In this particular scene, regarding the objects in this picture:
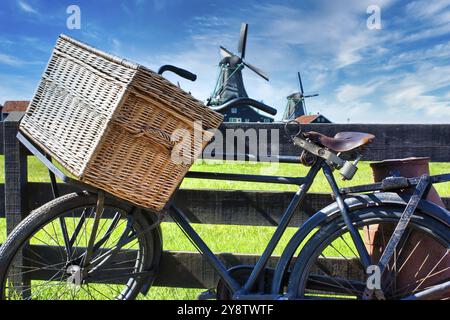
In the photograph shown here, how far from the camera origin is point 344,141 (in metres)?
1.90

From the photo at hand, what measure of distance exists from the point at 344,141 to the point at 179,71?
989 millimetres

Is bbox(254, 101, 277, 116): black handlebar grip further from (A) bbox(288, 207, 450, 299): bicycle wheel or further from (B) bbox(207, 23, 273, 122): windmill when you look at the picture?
(B) bbox(207, 23, 273, 122): windmill

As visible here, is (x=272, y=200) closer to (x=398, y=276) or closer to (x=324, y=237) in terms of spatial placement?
(x=324, y=237)

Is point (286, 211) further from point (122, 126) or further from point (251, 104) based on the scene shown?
point (122, 126)

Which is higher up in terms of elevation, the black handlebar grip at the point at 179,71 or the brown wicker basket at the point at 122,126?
the black handlebar grip at the point at 179,71

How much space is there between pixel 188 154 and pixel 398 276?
1347mm

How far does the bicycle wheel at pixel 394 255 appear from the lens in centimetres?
182

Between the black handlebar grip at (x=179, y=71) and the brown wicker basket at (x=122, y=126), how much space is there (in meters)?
0.38

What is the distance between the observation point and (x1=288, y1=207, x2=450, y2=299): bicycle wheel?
71.6 inches

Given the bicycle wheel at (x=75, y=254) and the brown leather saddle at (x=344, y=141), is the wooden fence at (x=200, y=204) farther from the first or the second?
the brown leather saddle at (x=344, y=141)

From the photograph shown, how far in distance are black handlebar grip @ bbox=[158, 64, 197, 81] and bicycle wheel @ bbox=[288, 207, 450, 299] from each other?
1.10 m

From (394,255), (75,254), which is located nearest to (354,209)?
(394,255)

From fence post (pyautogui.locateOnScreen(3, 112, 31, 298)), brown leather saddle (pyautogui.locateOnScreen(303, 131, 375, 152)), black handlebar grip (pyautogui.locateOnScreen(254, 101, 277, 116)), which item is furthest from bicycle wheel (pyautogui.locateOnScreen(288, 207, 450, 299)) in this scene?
fence post (pyautogui.locateOnScreen(3, 112, 31, 298))

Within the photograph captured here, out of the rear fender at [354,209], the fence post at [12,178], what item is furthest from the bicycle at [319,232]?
the fence post at [12,178]
